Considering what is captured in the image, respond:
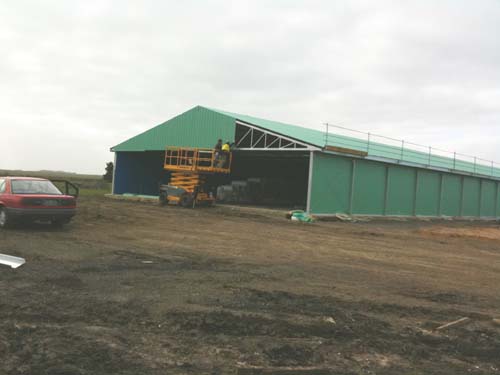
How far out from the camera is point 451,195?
35156mm

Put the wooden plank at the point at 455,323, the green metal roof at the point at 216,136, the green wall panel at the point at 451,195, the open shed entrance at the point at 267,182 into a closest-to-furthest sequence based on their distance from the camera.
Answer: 1. the wooden plank at the point at 455,323
2. the green metal roof at the point at 216,136
3. the open shed entrance at the point at 267,182
4. the green wall panel at the point at 451,195

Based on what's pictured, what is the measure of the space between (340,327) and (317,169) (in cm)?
1933

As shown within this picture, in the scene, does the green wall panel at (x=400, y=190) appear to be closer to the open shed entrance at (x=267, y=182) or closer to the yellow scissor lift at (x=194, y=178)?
the open shed entrance at (x=267, y=182)

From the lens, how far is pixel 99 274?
8.52m

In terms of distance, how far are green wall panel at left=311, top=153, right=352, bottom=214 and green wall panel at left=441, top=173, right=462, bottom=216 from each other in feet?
36.4

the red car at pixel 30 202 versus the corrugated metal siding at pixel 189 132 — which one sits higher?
the corrugated metal siding at pixel 189 132

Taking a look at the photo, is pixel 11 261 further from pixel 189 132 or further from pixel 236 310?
pixel 189 132

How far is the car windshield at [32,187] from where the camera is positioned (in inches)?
545

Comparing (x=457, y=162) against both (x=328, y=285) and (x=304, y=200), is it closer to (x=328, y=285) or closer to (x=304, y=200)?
(x=304, y=200)

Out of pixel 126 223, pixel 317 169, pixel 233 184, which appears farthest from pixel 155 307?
pixel 233 184

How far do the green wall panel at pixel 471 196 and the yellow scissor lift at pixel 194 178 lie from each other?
19.6m

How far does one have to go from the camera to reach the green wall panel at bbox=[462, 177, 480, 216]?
1452 inches

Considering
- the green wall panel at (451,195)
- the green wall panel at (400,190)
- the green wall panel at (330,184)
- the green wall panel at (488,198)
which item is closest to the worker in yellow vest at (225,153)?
the green wall panel at (330,184)

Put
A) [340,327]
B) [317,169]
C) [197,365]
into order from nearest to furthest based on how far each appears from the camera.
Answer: [197,365] → [340,327] → [317,169]
